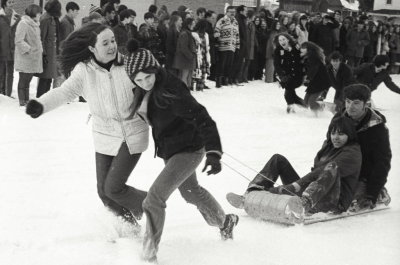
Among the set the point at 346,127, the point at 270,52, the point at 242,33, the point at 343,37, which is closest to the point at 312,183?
the point at 346,127

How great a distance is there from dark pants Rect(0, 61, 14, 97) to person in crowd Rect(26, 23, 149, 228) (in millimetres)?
6370

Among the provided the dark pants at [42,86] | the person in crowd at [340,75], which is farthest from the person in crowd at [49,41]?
the person in crowd at [340,75]

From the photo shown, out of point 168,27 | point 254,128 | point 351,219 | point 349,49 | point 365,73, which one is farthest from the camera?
point 349,49

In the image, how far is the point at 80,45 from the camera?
161 inches

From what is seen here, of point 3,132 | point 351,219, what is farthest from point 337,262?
point 3,132

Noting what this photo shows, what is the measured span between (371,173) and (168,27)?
7598 millimetres

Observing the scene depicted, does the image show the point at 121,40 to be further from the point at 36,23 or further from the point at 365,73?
the point at 365,73

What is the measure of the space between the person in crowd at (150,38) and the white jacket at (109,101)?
23.6 feet

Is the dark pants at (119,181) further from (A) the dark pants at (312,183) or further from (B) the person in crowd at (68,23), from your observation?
(B) the person in crowd at (68,23)

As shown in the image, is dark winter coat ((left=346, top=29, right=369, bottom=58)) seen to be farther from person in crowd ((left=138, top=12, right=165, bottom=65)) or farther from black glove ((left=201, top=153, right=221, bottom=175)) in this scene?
black glove ((left=201, top=153, right=221, bottom=175))

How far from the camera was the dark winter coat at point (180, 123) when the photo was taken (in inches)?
149

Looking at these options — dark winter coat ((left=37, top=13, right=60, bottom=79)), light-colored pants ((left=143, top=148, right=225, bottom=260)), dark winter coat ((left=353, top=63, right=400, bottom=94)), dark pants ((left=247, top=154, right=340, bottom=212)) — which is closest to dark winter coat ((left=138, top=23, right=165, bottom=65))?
dark winter coat ((left=37, top=13, right=60, bottom=79))

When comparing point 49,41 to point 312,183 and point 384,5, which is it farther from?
point 384,5

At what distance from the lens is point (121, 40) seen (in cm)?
1030
